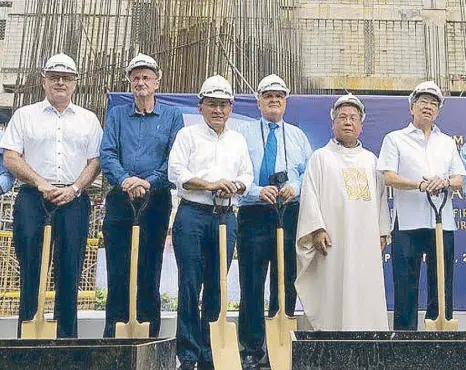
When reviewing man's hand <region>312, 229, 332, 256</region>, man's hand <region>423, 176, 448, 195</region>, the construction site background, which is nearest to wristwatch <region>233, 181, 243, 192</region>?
man's hand <region>312, 229, 332, 256</region>

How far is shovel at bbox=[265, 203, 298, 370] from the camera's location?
11.0 ft

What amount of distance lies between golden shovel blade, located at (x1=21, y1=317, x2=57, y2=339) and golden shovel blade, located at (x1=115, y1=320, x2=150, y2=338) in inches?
12.7

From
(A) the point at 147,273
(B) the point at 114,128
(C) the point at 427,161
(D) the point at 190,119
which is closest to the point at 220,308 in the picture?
(A) the point at 147,273

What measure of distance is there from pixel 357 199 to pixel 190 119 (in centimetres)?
223

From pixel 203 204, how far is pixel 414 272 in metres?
1.29

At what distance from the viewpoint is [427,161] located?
392 centimetres

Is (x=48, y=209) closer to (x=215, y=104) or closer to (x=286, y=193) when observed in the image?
(x=215, y=104)

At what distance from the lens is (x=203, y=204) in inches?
141

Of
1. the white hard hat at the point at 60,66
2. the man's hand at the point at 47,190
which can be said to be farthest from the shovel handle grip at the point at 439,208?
the white hard hat at the point at 60,66

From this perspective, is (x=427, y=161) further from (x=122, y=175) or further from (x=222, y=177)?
(x=122, y=175)

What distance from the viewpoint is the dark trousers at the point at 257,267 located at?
369 centimetres

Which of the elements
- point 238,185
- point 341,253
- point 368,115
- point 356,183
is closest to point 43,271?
point 238,185

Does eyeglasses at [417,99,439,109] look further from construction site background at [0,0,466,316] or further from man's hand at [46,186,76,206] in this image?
construction site background at [0,0,466,316]

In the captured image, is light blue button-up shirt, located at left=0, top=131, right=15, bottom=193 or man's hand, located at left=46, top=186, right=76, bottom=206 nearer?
man's hand, located at left=46, top=186, right=76, bottom=206
